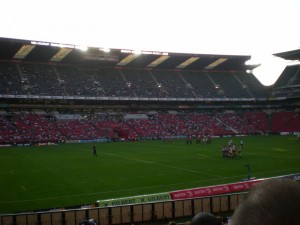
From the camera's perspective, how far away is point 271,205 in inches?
49.0

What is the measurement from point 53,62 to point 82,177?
186ft

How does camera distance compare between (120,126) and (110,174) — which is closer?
(110,174)

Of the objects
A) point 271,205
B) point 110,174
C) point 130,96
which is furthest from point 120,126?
point 271,205

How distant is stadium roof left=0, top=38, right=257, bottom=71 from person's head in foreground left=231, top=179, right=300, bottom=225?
63.6 m

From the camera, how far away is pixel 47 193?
21.0 m

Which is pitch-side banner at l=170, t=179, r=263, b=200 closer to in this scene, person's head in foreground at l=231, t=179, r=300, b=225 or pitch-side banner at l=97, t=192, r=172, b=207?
pitch-side banner at l=97, t=192, r=172, b=207

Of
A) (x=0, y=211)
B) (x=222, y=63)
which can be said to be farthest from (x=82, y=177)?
(x=222, y=63)

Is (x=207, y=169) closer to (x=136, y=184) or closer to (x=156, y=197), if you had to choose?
(x=136, y=184)

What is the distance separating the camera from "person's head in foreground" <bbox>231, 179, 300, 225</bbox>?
1221mm

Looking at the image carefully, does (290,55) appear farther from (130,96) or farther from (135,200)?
(135,200)

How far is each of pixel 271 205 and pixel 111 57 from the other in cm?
7579

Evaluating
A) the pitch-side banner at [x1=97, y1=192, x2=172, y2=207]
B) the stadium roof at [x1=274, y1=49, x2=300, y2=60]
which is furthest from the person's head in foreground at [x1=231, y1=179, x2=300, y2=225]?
the stadium roof at [x1=274, y1=49, x2=300, y2=60]

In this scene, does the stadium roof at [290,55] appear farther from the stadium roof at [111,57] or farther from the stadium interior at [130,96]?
the stadium roof at [111,57]

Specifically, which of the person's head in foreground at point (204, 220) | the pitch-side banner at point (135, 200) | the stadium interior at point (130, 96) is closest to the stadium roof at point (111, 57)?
the stadium interior at point (130, 96)
